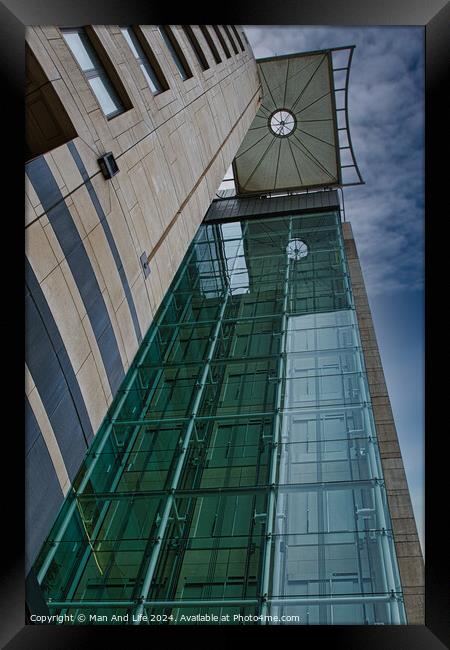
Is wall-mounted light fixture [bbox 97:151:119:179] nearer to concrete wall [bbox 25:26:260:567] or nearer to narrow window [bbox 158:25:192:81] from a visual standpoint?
concrete wall [bbox 25:26:260:567]

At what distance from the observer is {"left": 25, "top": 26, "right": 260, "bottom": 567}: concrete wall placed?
8.33 metres

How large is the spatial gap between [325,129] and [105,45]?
26.4 metres

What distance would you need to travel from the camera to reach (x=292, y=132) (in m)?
36.9

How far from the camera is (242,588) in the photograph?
10758 millimetres

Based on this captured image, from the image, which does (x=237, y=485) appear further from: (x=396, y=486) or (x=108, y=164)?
(x=108, y=164)

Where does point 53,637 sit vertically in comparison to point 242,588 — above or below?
below

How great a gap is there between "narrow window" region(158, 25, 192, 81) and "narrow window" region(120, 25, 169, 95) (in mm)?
2118

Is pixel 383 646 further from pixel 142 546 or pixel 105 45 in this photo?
pixel 105 45

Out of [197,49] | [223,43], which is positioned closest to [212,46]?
[197,49]

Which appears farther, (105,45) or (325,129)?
(325,129)

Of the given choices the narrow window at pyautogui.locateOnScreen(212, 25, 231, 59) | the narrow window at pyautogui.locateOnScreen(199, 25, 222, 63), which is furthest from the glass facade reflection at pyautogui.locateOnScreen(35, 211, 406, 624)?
the narrow window at pyautogui.locateOnScreen(212, 25, 231, 59)

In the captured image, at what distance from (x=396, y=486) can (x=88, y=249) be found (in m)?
9.37
